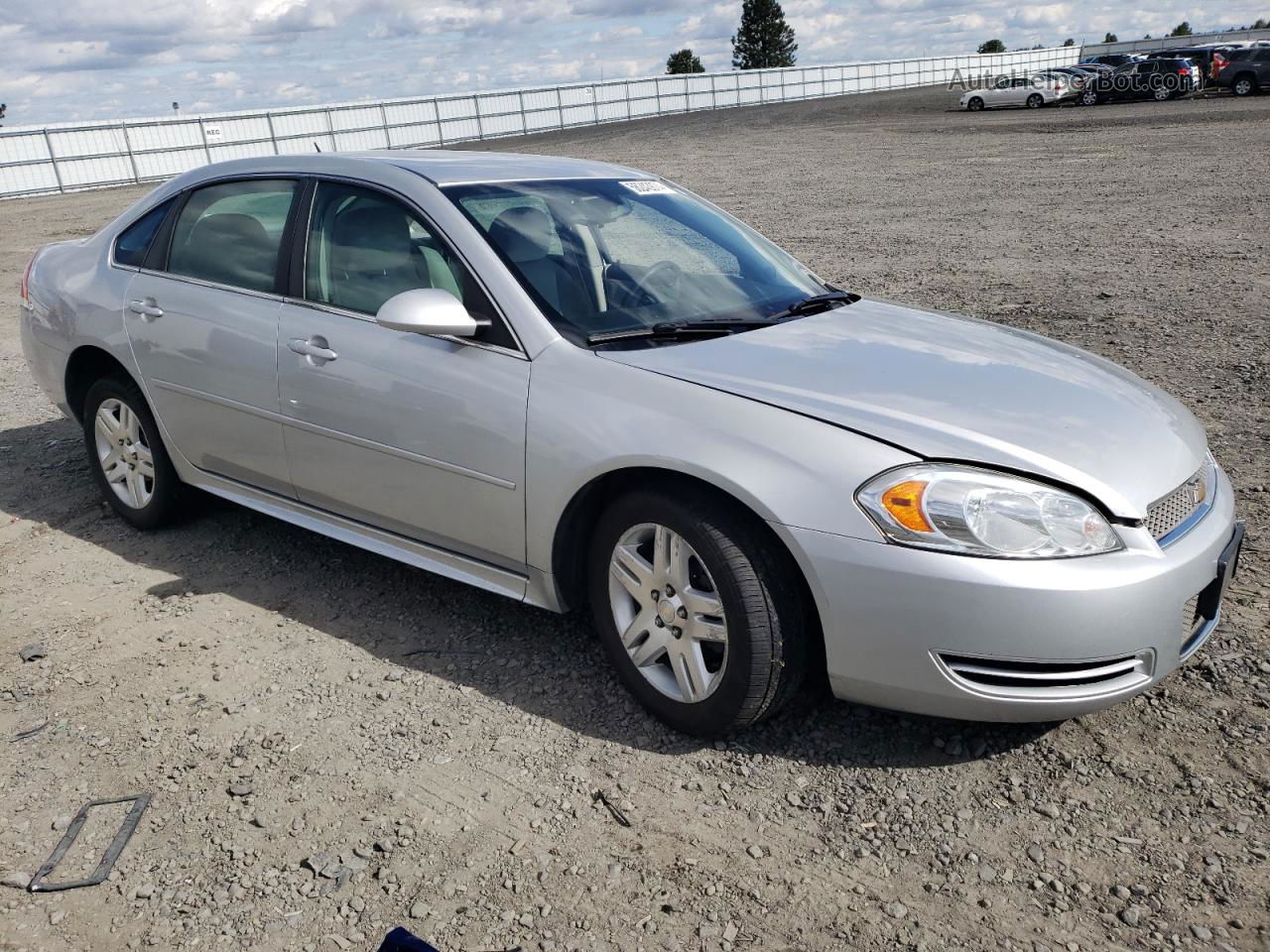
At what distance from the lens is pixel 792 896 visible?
2.73m

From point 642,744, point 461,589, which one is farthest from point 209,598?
point 642,744

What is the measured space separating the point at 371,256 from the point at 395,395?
0.61 metres

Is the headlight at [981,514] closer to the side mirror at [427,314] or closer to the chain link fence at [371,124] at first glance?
the side mirror at [427,314]

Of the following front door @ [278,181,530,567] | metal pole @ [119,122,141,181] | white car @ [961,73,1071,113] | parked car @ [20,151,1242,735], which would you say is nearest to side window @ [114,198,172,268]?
parked car @ [20,151,1242,735]

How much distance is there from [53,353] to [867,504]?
13.8ft

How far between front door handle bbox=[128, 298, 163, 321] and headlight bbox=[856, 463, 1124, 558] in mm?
3247

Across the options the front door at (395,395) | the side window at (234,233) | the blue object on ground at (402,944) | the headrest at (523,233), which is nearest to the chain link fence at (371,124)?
the side window at (234,233)

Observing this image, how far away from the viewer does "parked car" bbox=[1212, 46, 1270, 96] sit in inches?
1368

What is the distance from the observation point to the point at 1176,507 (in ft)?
10.4

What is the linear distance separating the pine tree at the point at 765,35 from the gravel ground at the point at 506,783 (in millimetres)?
86343

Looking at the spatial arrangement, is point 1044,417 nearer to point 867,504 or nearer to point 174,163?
point 867,504

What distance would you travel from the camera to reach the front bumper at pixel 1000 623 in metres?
2.83

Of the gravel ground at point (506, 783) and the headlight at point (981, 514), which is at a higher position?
the headlight at point (981, 514)

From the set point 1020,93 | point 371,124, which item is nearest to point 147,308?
point 371,124
